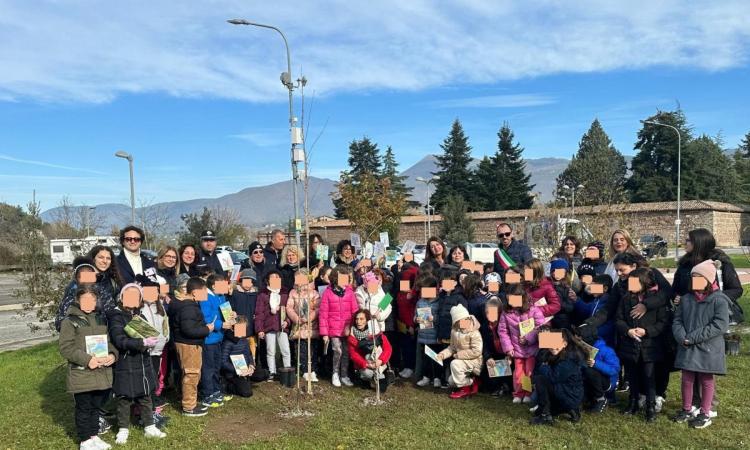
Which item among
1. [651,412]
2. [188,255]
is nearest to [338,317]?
[188,255]

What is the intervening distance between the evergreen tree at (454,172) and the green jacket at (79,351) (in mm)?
51713

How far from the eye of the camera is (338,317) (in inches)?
272

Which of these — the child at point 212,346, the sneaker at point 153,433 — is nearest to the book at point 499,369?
the child at point 212,346

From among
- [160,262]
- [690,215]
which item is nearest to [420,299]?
[160,262]

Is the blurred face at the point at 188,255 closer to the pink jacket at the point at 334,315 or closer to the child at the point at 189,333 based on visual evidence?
the child at the point at 189,333

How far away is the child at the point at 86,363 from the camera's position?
4.67m

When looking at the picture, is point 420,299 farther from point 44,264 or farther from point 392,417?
point 44,264

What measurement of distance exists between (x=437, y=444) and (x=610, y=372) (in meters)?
1.98

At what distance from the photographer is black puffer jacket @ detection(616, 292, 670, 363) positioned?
520 cm

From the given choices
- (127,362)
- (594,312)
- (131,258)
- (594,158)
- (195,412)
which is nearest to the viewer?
(127,362)

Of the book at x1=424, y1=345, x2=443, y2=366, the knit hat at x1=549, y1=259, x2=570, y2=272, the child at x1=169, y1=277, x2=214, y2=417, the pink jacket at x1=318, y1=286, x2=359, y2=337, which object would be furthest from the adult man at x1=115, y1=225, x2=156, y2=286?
the knit hat at x1=549, y1=259, x2=570, y2=272

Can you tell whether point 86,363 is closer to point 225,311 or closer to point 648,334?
point 225,311

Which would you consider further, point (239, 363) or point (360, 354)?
point (360, 354)

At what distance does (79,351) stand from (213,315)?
1.61 m
